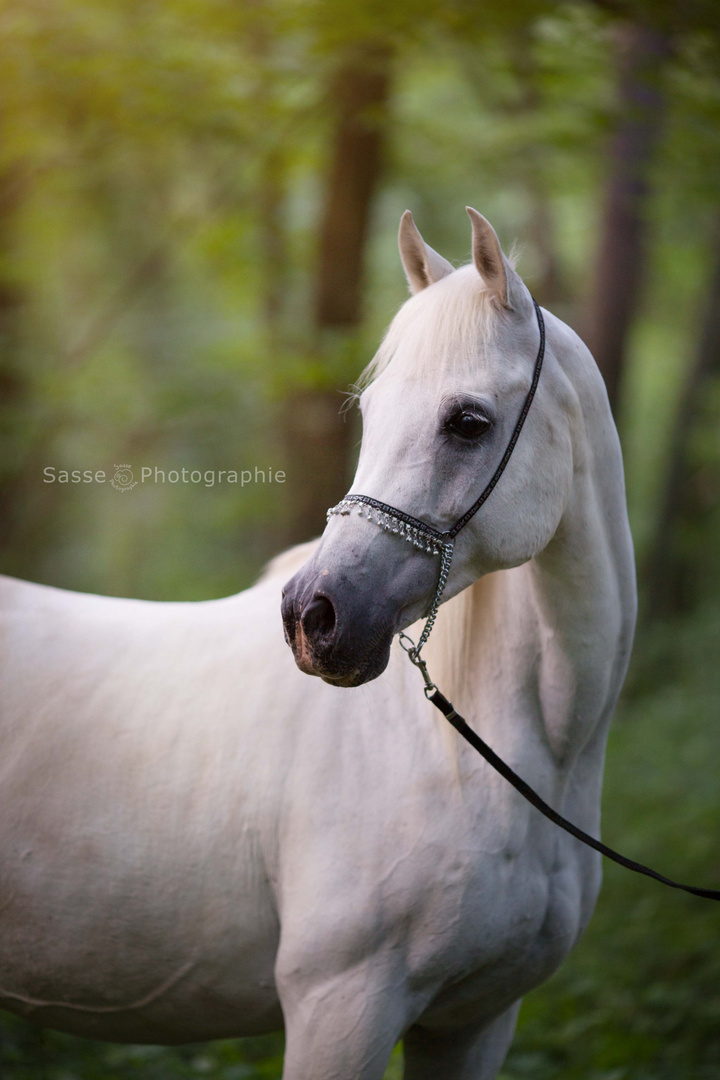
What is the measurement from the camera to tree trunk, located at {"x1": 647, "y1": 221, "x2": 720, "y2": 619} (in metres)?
8.45

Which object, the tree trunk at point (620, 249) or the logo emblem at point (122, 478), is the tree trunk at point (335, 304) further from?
the tree trunk at point (620, 249)

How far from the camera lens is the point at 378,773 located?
194 centimetres

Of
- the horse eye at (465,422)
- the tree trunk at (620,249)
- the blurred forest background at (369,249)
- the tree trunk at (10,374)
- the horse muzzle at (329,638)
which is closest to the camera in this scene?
the horse muzzle at (329,638)

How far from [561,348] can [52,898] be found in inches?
72.7

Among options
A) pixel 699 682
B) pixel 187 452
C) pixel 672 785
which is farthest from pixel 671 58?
pixel 187 452

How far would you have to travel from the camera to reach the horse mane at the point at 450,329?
1.66 meters

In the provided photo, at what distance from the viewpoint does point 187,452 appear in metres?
12.1

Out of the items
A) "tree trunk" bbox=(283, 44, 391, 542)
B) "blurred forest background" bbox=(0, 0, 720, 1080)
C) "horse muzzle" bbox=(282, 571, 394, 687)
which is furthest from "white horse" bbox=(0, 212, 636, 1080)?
"tree trunk" bbox=(283, 44, 391, 542)

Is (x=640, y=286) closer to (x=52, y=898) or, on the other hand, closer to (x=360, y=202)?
(x=360, y=202)

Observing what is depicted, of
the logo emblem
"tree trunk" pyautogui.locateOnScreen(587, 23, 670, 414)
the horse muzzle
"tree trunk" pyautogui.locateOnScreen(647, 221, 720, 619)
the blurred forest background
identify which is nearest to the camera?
the horse muzzle

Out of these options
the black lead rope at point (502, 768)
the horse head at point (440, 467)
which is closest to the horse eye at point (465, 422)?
the horse head at point (440, 467)

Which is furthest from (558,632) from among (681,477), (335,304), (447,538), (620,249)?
(681,477)

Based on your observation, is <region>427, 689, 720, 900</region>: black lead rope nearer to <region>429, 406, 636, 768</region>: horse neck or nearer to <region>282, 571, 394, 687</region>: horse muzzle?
<region>429, 406, 636, 768</region>: horse neck

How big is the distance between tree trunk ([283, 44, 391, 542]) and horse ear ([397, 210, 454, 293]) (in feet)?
11.0
